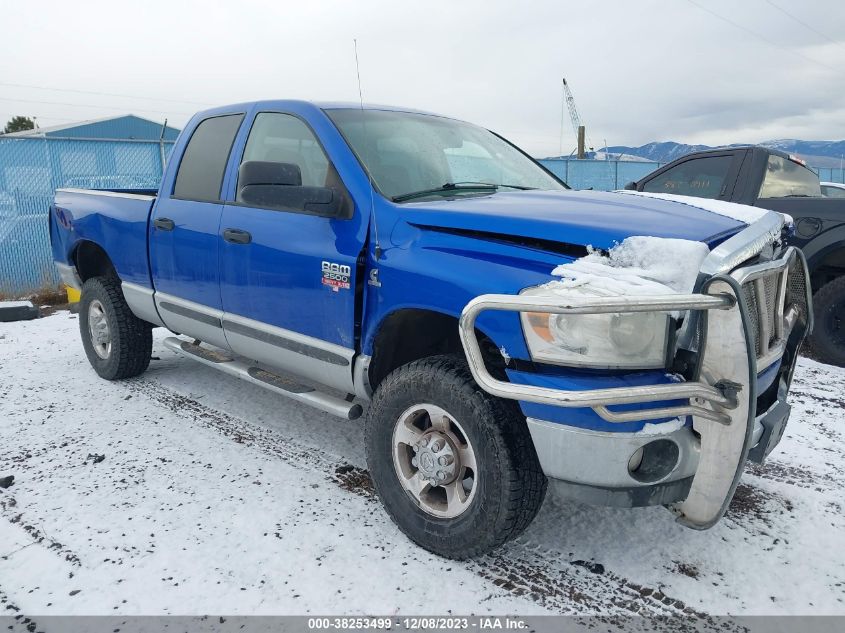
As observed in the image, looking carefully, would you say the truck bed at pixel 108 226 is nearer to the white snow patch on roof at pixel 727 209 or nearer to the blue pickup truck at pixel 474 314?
the blue pickup truck at pixel 474 314

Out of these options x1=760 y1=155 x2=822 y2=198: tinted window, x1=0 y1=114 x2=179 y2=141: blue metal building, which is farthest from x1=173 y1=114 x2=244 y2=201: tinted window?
x1=0 y1=114 x2=179 y2=141: blue metal building

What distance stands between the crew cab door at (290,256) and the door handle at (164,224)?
576 millimetres

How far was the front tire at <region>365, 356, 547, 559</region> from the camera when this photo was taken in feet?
7.59

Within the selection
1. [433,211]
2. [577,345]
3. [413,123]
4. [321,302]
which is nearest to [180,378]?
[321,302]

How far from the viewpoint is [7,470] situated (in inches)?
132

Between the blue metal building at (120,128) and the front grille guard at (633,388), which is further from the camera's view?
the blue metal building at (120,128)

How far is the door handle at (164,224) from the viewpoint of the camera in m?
3.92

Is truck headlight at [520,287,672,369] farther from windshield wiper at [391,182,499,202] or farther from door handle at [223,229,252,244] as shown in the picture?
door handle at [223,229,252,244]

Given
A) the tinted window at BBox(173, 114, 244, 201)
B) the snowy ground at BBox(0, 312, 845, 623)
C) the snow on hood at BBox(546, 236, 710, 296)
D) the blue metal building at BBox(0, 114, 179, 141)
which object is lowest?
the snowy ground at BBox(0, 312, 845, 623)

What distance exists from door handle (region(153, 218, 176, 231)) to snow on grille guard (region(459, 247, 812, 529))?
2.50m

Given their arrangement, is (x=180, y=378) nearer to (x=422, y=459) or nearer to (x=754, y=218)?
(x=422, y=459)

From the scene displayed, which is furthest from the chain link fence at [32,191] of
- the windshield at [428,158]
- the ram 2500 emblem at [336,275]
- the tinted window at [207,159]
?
the ram 2500 emblem at [336,275]

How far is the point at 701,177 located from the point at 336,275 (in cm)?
452

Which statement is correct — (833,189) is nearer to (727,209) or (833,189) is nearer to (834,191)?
(834,191)
